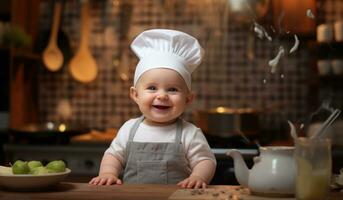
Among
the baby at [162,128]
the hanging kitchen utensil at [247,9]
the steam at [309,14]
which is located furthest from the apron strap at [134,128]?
the hanging kitchen utensil at [247,9]

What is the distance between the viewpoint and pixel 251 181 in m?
1.19

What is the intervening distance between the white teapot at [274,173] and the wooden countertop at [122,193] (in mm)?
25

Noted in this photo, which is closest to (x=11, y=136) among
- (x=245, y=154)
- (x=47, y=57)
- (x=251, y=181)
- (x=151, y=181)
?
(x=47, y=57)

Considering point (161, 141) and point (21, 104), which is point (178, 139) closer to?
point (161, 141)

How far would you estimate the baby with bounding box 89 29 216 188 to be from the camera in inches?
56.6

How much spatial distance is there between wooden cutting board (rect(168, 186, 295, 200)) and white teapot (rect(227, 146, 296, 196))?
2 cm

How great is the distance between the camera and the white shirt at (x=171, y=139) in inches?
57.6

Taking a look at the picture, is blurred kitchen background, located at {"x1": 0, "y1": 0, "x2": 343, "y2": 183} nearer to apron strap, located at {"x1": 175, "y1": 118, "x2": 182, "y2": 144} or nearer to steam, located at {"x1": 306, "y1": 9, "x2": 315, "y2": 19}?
steam, located at {"x1": 306, "y1": 9, "x2": 315, "y2": 19}

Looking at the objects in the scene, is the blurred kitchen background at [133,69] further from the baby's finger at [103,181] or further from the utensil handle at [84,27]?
the baby's finger at [103,181]

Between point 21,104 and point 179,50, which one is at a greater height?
point 179,50

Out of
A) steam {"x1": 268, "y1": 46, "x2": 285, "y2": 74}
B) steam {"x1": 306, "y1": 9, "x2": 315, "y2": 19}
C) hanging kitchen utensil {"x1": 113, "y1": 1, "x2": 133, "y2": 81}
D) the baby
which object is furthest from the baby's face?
hanging kitchen utensil {"x1": 113, "y1": 1, "x2": 133, "y2": 81}

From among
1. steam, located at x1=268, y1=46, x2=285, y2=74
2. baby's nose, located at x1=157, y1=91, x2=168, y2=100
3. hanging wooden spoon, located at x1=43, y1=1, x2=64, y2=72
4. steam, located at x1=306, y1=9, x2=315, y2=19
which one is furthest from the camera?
hanging wooden spoon, located at x1=43, y1=1, x2=64, y2=72

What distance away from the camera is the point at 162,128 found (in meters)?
1.51

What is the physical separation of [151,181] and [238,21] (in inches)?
71.6
